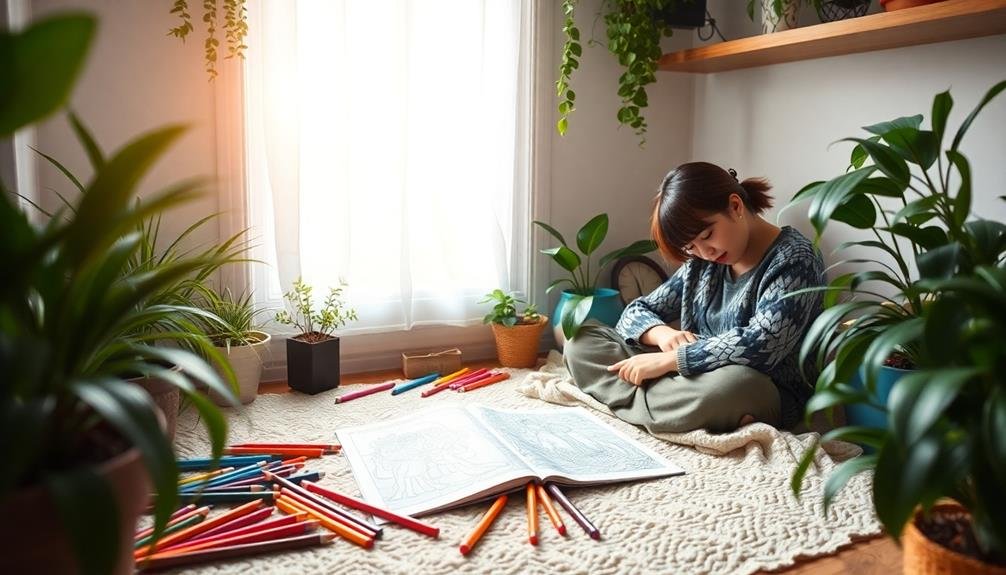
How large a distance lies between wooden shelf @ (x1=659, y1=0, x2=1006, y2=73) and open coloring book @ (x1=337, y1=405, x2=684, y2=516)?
43.7 inches

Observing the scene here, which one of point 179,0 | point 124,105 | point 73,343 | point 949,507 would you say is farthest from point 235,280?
point 949,507

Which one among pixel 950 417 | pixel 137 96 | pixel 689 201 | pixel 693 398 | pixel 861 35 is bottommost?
pixel 693 398

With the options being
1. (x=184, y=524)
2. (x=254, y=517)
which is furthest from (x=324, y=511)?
(x=184, y=524)

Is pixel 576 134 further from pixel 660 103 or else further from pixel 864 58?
pixel 864 58

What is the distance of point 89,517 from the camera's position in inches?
26.5

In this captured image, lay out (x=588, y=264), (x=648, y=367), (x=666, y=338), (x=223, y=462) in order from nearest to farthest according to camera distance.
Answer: (x=223, y=462) < (x=648, y=367) < (x=666, y=338) < (x=588, y=264)

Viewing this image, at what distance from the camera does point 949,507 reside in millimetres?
1063

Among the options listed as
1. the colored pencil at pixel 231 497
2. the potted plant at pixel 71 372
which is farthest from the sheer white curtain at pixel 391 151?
the potted plant at pixel 71 372

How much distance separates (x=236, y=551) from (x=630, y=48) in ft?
6.10

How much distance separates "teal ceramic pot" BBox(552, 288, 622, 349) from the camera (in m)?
2.50

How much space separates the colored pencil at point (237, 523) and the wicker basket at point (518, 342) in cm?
113

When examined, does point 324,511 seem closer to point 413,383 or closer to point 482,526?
point 482,526

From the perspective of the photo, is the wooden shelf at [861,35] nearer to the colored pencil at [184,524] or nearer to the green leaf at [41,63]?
→ the green leaf at [41,63]

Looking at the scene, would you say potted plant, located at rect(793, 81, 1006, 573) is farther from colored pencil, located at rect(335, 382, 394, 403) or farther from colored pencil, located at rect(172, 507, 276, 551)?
colored pencil, located at rect(335, 382, 394, 403)
